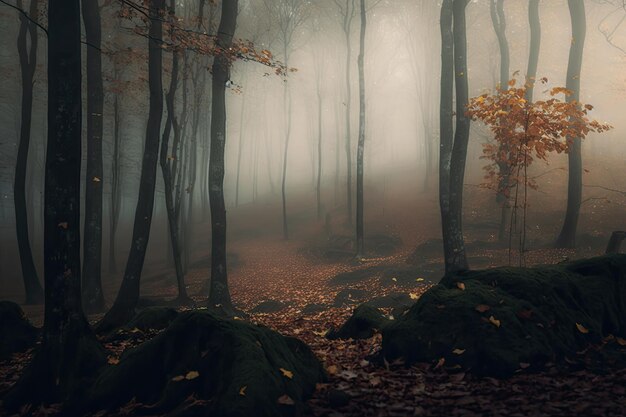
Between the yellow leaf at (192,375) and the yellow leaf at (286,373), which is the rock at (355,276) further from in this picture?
the yellow leaf at (192,375)

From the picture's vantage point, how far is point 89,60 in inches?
567

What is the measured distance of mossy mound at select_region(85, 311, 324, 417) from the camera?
4309 millimetres

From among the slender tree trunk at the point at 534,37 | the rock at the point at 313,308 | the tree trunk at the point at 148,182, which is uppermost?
the slender tree trunk at the point at 534,37

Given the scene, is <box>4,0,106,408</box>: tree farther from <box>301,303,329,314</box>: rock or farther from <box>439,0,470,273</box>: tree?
<box>439,0,470,273</box>: tree

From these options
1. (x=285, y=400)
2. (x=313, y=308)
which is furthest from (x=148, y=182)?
(x=285, y=400)

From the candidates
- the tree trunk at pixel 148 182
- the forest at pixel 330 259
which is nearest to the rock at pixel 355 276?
the forest at pixel 330 259

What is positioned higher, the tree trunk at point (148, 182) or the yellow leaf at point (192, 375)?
the tree trunk at point (148, 182)

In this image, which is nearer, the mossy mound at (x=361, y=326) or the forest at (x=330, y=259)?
the forest at (x=330, y=259)

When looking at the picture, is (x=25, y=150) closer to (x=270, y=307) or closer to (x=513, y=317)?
(x=270, y=307)

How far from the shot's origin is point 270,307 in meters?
13.8

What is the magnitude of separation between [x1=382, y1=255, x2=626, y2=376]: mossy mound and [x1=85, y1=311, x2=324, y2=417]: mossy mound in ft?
5.19

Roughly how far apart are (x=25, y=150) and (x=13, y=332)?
33.3 feet

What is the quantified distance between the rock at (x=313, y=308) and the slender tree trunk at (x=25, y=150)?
10935mm

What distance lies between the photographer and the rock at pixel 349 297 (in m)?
13.9
